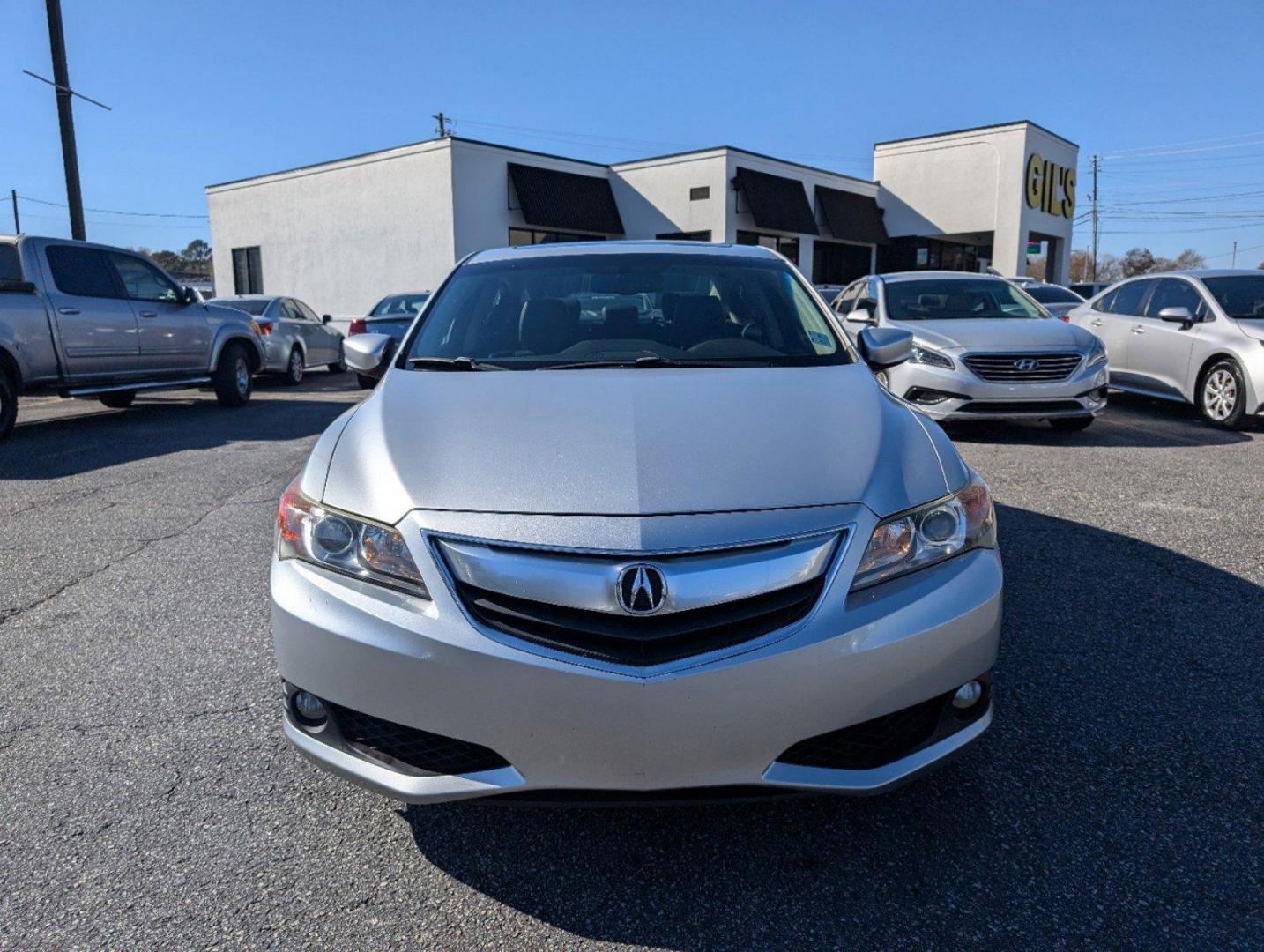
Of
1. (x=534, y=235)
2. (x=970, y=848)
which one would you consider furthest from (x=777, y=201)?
(x=970, y=848)

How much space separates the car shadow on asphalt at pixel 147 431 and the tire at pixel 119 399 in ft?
0.48

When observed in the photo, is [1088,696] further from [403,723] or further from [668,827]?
[403,723]

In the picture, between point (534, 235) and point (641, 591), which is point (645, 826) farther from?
point (534, 235)

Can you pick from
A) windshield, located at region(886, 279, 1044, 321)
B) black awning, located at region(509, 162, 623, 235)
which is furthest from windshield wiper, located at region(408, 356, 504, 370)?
black awning, located at region(509, 162, 623, 235)

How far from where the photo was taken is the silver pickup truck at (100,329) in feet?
30.2

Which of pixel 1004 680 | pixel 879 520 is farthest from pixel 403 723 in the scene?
pixel 1004 680

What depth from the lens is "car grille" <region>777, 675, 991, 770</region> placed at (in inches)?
81.8

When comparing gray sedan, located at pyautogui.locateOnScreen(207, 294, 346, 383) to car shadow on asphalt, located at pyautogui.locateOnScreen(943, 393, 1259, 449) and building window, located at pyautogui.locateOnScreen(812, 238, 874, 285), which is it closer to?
car shadow on asphalt, located at pyautogui.locateOnScreen(943, 393, 1259, 449)

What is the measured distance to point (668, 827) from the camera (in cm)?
245

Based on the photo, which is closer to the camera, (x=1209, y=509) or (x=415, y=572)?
(x=415, y=572)

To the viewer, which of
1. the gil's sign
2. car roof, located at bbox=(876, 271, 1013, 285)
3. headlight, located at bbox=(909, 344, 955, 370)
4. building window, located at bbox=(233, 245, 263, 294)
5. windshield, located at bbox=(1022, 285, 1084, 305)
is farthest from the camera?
the gil's sign

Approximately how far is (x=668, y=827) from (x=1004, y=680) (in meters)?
1.49

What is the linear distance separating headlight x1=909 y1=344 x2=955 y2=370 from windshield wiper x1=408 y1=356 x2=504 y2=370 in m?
5.83

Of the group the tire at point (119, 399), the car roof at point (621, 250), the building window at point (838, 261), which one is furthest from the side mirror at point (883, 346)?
the building window at point (838, 261)
